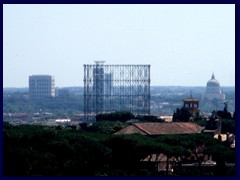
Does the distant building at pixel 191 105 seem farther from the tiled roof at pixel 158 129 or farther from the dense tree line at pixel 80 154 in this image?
the dense tree line at pixel 80 154

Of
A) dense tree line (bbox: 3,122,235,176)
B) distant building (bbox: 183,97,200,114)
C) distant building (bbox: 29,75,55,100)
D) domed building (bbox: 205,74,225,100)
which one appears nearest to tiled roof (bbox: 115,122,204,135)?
dense tree line (bbox: 3,122,235,176)

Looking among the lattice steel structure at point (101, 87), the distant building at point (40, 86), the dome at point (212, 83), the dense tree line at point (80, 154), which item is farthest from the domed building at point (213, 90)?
the dense tree line at point (80, 154)

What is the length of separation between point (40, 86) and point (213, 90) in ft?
56.6

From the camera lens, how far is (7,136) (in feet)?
43.2

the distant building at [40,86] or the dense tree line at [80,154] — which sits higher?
the distant building at [40,86]

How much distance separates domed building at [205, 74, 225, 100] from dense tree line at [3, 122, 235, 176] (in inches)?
2260

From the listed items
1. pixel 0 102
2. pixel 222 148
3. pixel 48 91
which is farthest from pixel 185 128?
pixel 48 91

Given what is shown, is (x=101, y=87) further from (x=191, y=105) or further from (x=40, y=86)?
(x=40, y=86)

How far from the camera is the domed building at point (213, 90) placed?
235 feet

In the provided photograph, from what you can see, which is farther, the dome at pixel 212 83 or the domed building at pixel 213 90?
the dome at pixel 212 83

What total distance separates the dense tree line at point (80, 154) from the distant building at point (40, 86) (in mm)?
52780

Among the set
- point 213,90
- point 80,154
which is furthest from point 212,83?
point 80,154

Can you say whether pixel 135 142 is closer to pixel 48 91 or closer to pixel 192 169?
pixel 192 169

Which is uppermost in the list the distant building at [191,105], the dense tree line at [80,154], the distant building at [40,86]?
the distant building at [40,86]
